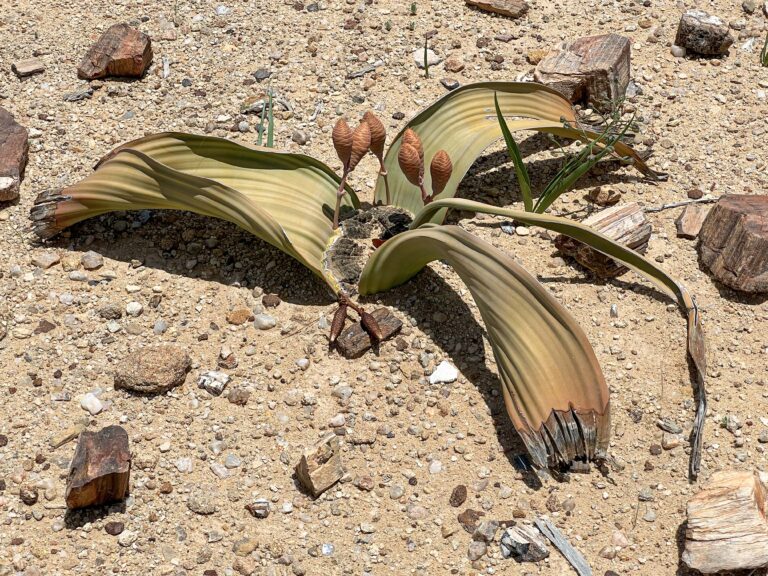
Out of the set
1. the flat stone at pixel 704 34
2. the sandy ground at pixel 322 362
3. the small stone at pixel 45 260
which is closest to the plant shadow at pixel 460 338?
the sandy ground at pixel 322 362

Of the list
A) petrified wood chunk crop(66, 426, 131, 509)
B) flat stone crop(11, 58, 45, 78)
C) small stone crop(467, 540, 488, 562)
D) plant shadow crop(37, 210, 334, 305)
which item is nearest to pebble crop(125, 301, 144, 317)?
plant shadow crop(37, 210, 334, 305)

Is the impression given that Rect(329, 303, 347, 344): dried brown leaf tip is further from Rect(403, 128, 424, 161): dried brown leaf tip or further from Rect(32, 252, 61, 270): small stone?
Rect(32, 252, 61, 270): small stone

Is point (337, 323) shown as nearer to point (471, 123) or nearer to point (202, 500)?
point (202, 500)

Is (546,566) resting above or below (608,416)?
below

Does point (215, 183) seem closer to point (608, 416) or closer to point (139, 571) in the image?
point (139, 571)

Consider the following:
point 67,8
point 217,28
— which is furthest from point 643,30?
point 67,8

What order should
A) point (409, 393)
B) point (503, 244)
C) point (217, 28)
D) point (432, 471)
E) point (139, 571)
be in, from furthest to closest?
point (217, 28)
point (503, 244)
point (409, 393)
point (432, 471)
point (139, 571)

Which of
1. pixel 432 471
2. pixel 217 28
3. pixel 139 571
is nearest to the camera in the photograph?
pixel 139 571
